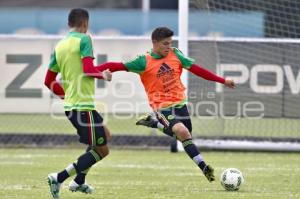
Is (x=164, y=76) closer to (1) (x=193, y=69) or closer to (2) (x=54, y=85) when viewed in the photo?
(1) (x=193, y=69)

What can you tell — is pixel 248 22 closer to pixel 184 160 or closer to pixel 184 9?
pixel 184 9

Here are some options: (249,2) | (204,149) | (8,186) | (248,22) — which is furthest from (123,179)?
(248,22)

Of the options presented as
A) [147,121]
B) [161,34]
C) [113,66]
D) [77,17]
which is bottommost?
[147,121]

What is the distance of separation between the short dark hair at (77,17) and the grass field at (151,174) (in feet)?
5.63

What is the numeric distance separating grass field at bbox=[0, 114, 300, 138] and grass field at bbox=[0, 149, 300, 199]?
751 mm

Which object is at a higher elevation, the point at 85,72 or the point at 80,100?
the point at 85,72

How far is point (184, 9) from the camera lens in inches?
581

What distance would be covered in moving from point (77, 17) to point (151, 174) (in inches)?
116

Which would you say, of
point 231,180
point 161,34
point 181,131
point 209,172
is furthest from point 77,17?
point 231,180

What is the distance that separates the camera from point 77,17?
363 inches

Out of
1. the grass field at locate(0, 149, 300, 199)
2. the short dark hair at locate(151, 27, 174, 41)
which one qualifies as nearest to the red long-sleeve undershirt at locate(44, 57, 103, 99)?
the grass field at locate(0, 149, 300, 199)

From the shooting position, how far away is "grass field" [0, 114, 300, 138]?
50.0ft

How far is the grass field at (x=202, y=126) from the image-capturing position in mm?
15227

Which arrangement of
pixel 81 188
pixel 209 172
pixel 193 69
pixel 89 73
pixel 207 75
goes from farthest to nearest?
pixel 193 69 → pixel 207 75 → pixel 209 172 → pixel 81 188 → pixel 89 73
